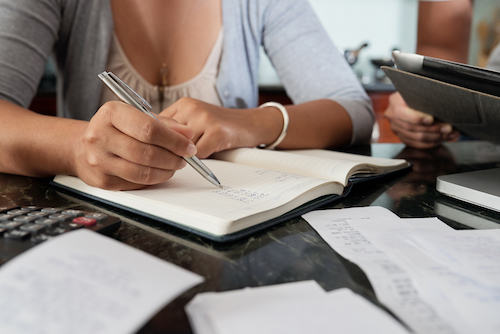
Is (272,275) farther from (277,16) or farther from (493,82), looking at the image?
(277,16)

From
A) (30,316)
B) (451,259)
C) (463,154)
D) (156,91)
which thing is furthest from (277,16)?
(30,316)

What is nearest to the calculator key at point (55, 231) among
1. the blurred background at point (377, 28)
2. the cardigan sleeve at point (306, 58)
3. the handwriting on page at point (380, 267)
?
the handwriting on page at point (380, 267)

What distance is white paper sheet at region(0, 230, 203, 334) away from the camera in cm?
21

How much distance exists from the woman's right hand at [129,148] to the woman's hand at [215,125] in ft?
0.55

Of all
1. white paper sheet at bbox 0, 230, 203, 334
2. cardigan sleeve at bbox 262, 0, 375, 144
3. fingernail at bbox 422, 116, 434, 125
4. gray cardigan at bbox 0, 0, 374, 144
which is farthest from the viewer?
cardigan sleeve at bbox 262, 0, 375, 144

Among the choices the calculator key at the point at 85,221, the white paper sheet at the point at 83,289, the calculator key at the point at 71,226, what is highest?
the white paper sheet at the point at 83,289

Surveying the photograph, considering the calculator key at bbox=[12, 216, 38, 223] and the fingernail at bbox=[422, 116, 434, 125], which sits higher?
the calculator key at bbox=[12, 216, 38, 223]

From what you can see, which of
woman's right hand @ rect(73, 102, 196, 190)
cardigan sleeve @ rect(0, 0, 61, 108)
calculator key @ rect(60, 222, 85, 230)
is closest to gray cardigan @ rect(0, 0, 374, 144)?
cardigan sleeve @ rect(0, 0, 61, 108)

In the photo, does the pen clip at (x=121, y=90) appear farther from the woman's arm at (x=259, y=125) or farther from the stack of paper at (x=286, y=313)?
the stack of paper at (x=286, y=313)

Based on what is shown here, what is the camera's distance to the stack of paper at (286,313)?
0.72ft

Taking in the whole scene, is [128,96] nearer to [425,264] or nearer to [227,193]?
[227,193]

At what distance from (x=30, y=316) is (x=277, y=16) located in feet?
3.47

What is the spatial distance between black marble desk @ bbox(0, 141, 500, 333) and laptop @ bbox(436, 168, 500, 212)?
0.05ft

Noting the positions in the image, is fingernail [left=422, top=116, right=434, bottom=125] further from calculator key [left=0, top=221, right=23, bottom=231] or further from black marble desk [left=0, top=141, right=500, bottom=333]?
calculator key [left=0, top=221, right=23, bottom=231]
